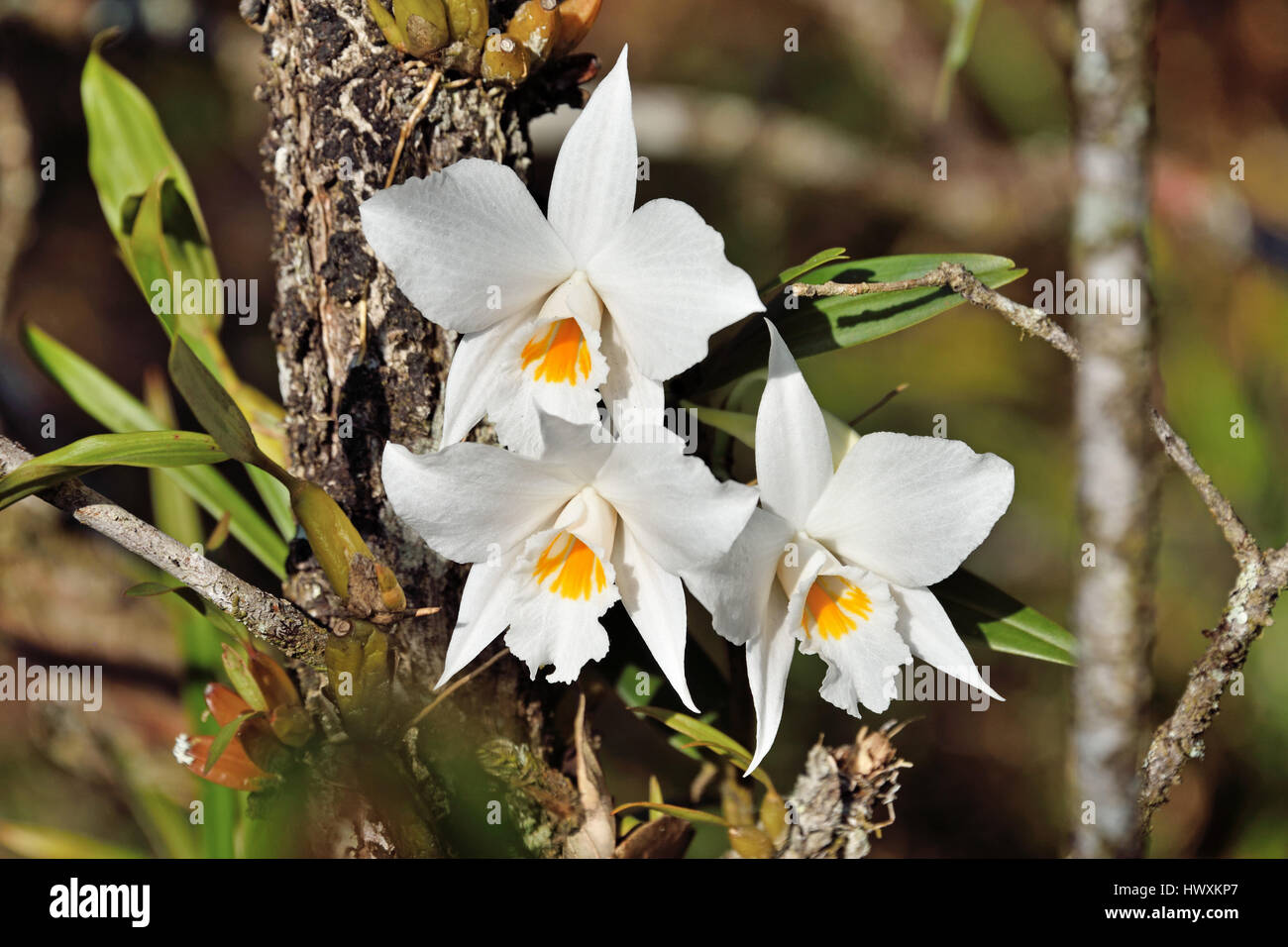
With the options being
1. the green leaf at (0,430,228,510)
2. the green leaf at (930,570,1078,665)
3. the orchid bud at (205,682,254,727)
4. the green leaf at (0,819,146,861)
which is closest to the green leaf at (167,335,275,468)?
the green leaf at (0,430,228,510)

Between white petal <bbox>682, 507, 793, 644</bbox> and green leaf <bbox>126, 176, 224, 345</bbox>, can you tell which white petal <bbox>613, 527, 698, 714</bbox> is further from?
green leaf <bbox>126, 176, 224, 345</bbox>

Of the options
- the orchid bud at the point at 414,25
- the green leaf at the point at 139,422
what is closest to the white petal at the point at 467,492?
the orchid bud at the point at 414,25

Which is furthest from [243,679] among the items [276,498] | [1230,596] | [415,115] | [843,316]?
[1230,596]

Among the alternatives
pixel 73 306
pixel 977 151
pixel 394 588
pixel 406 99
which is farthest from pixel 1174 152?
pixel 73 306

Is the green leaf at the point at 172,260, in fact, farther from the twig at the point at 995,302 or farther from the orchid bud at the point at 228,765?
the twig at the point at 995,302

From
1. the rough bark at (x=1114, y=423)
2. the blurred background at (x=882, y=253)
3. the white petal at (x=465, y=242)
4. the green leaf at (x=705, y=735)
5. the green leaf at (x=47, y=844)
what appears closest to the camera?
the rough bark at (x=1114, y=423)
